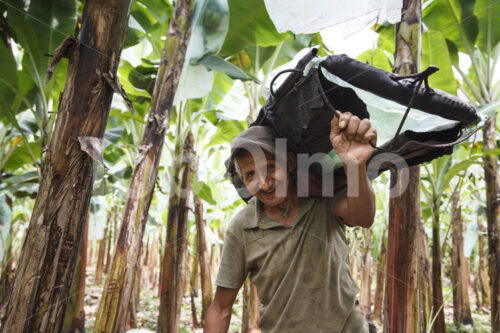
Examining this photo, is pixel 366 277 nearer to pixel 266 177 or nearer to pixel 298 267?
pixel 298 267

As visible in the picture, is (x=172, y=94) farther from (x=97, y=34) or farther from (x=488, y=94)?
(x=488, y=94)

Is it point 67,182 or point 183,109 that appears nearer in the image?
point 67,182

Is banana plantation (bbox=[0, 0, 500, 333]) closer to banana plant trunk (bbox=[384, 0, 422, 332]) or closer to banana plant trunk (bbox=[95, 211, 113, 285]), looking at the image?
banana plant trunk (bbox=[384, 0, 422, 332])

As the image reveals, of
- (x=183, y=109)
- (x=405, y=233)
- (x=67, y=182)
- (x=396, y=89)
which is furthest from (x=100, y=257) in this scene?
(x=396, y=89)

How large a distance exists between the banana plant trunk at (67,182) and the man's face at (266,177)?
2.13ft

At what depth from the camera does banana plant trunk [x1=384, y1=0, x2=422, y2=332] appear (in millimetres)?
1831

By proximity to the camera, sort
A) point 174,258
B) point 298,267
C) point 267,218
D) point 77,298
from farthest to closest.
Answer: point 77,298, point 174,258, point 267,218, point 298,267

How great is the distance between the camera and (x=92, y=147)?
4.22 feet

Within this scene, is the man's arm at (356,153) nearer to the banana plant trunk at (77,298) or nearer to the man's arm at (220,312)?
the man's arm at (220,312)

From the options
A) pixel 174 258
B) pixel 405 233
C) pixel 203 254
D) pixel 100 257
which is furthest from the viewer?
pixel 100 257

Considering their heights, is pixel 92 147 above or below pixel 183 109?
below

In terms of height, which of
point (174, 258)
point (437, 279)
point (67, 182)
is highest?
point (67, 182)

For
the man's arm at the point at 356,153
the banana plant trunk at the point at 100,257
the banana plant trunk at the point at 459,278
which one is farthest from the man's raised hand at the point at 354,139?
the banana plant trunk at the point at 100,257

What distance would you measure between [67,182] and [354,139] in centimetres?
108
